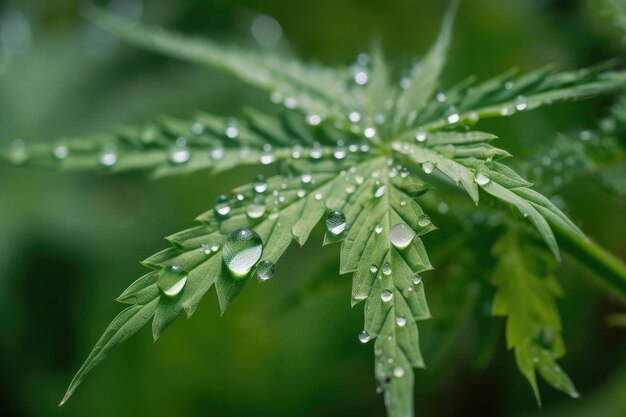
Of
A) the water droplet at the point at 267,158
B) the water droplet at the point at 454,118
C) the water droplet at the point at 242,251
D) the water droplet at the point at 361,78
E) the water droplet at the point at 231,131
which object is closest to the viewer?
the water droplet at the point at 242,251

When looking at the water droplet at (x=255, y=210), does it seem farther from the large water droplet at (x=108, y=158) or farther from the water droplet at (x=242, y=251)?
the large water droplet at (x=108, y=158)

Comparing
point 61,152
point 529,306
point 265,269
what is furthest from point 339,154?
point 61,152

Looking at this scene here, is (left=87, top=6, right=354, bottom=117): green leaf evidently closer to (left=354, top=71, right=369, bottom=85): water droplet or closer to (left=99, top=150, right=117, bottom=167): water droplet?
(left=354, top=71, right=369, bottom=85): water droplet

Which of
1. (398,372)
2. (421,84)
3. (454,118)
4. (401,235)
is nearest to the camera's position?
(398,372)

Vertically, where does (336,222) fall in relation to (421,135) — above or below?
below

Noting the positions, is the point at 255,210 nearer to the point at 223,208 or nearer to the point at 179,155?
the point at 223,208

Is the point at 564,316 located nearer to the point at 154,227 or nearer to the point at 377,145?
the point at 377,145

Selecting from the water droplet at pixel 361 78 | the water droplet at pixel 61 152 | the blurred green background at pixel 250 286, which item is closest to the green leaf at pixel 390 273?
the water droplet at pixel 361 78
